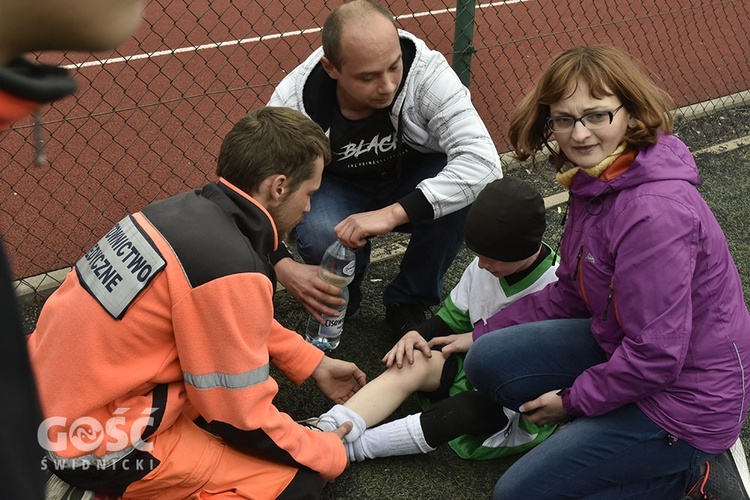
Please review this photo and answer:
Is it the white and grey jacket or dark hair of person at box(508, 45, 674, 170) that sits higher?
dark hair of person at box(508, 45, 674, 170)

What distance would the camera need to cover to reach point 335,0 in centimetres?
945

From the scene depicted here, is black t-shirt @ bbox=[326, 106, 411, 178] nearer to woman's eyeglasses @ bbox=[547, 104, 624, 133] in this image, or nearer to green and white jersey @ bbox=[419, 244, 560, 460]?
green and white jersey @ bbox=[419, 244, 560, 460]

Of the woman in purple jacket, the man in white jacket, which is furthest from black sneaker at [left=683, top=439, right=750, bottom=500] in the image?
the man in white jacket

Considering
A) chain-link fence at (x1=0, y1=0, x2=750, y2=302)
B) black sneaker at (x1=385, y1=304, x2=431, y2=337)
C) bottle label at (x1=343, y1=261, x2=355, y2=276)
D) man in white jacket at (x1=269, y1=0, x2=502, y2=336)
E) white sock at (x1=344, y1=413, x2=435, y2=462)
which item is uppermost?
man in white jacket at (x1=269, y1=0, x2=502, y2=336)

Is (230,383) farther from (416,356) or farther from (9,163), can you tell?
(9,163)

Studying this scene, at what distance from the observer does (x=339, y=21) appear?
10.6ft

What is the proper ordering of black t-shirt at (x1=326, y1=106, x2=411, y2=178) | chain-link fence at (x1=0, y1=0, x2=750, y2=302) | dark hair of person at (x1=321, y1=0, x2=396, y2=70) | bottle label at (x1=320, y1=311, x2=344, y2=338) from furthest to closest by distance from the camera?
chain-link fence at (x1=0, y1=0, x2=750, y2=302) → black t-shirt at (x1=326, y1=106, x2=411, y2=178) → bottle label at (x1=320, y1=311, x2=344, y2=338) → dark hair of person at (x1=321, y1=0, x2=396, y2=70)

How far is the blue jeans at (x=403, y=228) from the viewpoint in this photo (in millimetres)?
3494

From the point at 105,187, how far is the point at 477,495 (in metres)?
3.69

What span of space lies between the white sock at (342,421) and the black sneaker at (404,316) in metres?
0.72

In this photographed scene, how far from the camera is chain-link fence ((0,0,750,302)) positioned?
5.11 meters

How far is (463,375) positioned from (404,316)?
1.81 ft

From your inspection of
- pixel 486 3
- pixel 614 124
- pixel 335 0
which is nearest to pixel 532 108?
pixel 614 124

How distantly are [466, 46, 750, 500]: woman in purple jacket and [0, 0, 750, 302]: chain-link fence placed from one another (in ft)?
6.47
